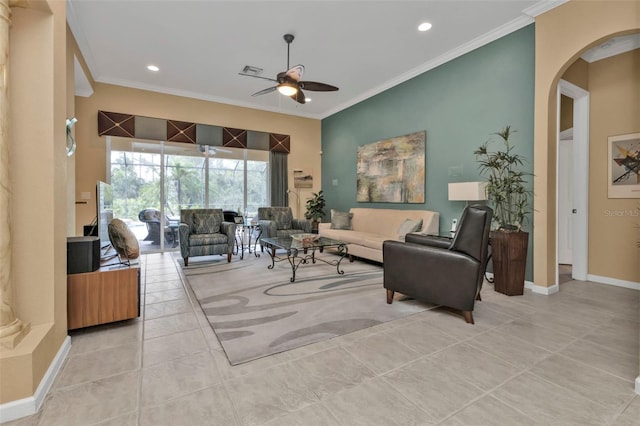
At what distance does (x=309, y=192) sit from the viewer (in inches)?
306

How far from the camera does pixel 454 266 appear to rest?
2.53 m

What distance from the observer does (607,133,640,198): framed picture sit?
3.53m

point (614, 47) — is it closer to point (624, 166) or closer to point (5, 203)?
point (624, 166)

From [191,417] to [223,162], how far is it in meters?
5.97

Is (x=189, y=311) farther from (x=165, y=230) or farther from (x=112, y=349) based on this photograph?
(x=165, y=230)

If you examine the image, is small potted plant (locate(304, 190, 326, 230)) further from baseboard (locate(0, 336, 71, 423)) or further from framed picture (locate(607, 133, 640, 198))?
baseboard (locate(0, 336, 71, 423))

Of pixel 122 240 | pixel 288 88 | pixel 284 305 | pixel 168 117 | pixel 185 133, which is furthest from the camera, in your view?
pixel 185 133

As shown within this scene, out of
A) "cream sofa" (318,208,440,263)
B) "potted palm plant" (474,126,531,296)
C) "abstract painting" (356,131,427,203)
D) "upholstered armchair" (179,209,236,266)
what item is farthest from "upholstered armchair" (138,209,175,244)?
"potted palm plant" (474,126,531,296)

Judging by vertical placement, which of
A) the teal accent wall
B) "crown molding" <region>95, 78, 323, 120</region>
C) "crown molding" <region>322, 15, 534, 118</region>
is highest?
"crown molding" <region>95, 78, 323, 120</region>

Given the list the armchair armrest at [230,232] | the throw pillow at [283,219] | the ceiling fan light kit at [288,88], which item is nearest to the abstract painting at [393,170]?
the throw pillow at [283,219]

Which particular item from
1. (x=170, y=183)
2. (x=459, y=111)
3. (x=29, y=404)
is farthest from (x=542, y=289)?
(x=170, y=183)

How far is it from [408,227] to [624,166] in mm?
2732

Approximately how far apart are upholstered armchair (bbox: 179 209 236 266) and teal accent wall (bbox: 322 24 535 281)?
118 inches

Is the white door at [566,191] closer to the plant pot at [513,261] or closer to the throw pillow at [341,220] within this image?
the plant pot at [513,261]
